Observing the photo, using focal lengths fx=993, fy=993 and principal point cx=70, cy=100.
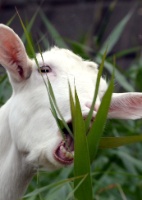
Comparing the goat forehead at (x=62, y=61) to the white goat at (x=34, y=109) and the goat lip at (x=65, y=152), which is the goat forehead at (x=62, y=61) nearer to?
the white goat at (x=34, y=109)

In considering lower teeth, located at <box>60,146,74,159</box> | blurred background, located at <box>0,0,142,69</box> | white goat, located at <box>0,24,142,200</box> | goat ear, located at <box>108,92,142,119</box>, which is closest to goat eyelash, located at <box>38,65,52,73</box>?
white goat, located at <box>0,24,142,200</box>

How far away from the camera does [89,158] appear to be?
3.47 meters

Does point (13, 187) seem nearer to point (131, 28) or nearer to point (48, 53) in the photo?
point (48, 53)

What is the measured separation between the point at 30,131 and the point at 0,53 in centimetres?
31

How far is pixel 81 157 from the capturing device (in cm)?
344

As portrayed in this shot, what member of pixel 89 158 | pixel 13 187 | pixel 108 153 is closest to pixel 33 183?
pixel 108 153

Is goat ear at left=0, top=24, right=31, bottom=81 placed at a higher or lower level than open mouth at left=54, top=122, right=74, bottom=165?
higher

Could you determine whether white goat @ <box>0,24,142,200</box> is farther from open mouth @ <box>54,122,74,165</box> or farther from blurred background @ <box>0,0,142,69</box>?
blurred background @ <box>0,0,142,69</box>

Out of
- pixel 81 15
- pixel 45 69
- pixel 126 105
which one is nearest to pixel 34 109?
pixel 45 69

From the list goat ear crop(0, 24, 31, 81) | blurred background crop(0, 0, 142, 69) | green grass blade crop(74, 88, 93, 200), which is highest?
blurred background crop(0, 0, 142, 69)

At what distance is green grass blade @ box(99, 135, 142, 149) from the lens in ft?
11.3

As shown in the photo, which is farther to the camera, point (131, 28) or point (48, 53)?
point (131, 28)

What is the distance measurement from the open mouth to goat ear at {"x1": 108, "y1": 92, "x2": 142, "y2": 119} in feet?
0.98

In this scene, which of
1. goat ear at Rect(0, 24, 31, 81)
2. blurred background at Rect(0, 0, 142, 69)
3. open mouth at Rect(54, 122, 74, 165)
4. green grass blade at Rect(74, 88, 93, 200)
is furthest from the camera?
blurred background at Rect(0, 0, 142, 69)
